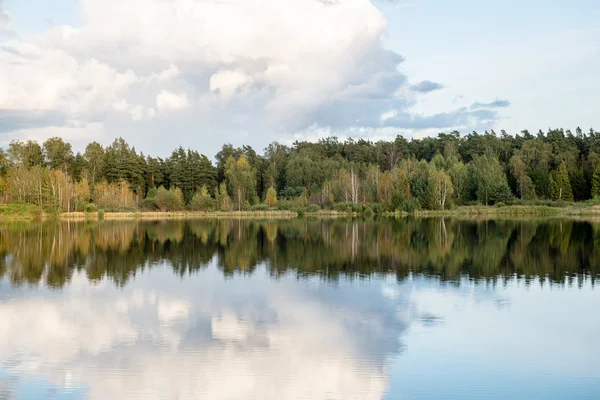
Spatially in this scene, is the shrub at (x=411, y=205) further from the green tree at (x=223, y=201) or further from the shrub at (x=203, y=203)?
the shrub at (x=203, y=203)

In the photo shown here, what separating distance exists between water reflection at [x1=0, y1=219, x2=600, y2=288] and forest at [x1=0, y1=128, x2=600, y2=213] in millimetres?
33433

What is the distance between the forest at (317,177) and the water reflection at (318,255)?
3343 cm

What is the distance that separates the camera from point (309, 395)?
8.06m

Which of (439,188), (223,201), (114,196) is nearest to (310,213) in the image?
(223,201)

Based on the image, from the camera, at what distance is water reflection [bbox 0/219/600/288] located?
18891mm

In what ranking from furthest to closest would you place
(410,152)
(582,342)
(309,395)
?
(410,152), (582,342), (309,395)

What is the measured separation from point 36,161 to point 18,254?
5949cm

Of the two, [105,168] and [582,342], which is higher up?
[105,168]

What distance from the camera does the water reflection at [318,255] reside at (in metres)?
18.9

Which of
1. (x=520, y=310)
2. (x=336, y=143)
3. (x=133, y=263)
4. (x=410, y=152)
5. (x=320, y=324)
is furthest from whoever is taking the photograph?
(x=336, y=143)

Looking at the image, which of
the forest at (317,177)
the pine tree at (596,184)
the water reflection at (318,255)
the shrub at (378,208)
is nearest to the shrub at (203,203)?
the forest at (317,177)

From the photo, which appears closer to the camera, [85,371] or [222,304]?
[85,371]

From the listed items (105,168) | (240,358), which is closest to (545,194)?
(105,168)

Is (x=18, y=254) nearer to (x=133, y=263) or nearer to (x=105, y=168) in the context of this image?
(x=133, y=263)
